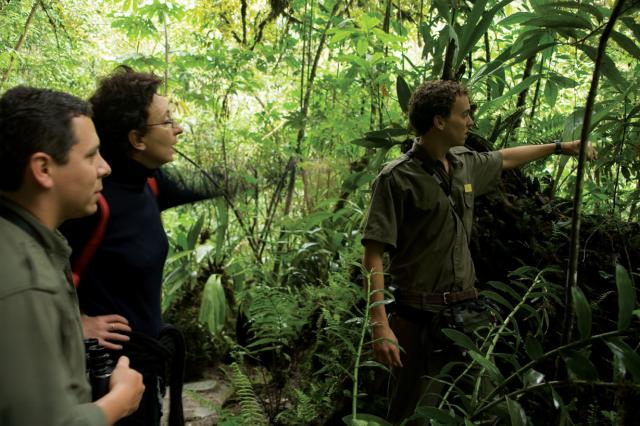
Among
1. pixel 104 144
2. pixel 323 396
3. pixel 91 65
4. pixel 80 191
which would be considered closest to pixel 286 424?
pixel 323 396

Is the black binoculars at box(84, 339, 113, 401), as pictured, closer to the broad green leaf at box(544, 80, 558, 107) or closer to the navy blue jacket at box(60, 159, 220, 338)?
the navy blue jacket at box(60, 159, 220, 338)

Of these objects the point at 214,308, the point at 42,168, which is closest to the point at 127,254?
the point at 42,168

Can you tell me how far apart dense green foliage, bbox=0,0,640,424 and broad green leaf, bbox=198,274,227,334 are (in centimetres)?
1

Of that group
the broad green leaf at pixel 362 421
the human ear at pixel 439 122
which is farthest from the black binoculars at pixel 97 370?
the human ear at pixel 439 122

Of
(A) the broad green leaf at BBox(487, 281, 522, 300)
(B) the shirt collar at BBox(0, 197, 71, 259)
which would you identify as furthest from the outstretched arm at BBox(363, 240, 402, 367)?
(B) the shirt collar at BBox(0, 197, 71, 259)

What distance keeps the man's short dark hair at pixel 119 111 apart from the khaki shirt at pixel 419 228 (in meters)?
0.98

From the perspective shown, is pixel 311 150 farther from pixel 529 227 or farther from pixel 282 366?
pixel 529 227

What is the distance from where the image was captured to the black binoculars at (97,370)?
1.17 m

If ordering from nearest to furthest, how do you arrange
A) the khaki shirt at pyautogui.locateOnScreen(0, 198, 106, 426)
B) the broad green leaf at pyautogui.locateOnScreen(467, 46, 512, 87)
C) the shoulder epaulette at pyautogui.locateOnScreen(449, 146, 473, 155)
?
the khaki shirt at pyautogui.locateOnScreen(0, 198, 106, 426) → the shoulder epaulette at pyautogui.locateOnScreen(449, 146, 473, 155) → the broad green leaf at pyautogui.locateOnScreen(467, 46, 512, 87)

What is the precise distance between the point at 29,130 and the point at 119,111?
0.81 meters

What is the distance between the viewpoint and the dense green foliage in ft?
5.72

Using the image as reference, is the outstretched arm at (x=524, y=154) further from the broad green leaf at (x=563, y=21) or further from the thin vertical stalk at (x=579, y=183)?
the thin vertical stalk at (x=579, y=183)

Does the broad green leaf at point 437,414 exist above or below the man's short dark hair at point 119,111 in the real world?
below

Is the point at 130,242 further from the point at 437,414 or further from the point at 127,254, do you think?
the point at 437,414
